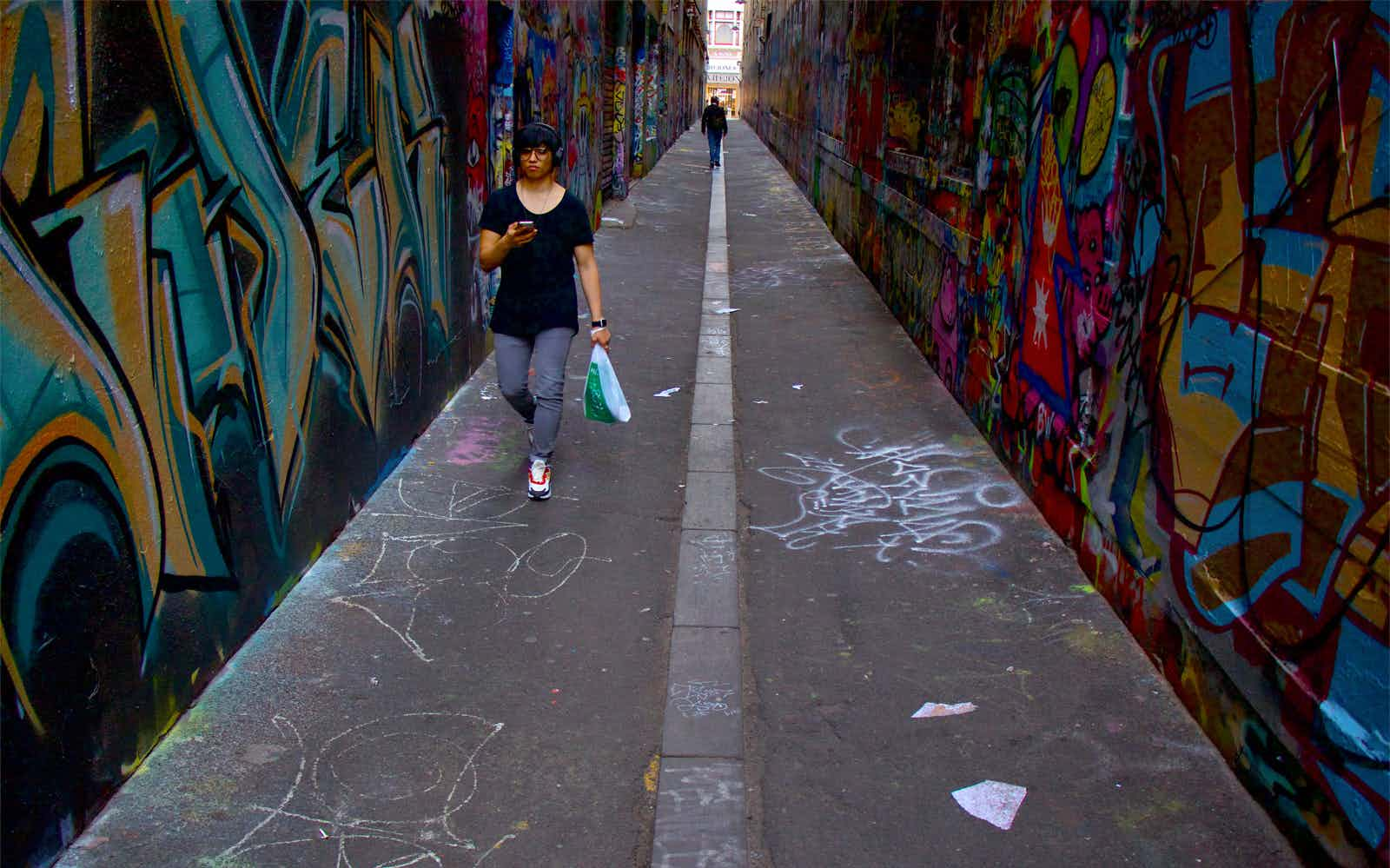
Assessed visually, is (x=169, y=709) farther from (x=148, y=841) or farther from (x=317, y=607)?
(x=317, y=607)

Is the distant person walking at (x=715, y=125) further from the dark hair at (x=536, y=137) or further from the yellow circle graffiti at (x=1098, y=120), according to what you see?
the yellow circle graffiti at (x=1098, y=120)

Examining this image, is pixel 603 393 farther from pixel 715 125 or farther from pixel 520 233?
pixel 715 125

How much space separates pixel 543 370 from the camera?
18.7 ft

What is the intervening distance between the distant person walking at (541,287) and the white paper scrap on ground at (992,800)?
2845 millimetres

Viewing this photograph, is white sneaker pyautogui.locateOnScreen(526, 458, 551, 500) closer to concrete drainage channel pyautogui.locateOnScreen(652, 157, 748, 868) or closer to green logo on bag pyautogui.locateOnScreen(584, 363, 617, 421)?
green logo on bag pyautogui.locateOnScreen(584, 363, 617, 421)

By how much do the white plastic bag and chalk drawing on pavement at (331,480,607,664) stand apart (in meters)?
0.61

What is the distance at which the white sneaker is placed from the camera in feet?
18.6

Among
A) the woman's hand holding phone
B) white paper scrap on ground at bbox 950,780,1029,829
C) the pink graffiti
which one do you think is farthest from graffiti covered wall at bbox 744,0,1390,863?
the pink graffiti

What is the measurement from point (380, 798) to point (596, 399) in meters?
2.67

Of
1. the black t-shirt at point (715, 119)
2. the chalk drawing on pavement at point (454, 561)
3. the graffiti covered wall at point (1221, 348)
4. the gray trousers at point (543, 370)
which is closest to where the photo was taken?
the graffiti covered wall at point (1221, 348)

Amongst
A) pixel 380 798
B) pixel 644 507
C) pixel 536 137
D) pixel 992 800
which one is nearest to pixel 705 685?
pixel 992 800

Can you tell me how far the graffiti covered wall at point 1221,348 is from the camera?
2.96m

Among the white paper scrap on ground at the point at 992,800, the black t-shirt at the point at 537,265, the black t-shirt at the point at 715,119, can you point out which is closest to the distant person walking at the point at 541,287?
the black t-shirt at the point at 537,265

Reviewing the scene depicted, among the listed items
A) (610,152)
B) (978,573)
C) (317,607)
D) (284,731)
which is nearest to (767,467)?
(978,573)
